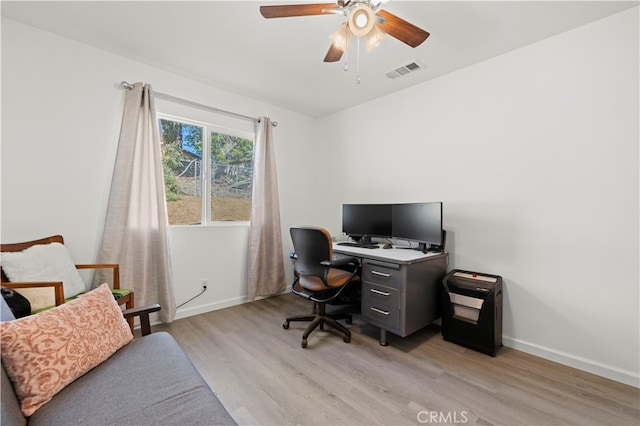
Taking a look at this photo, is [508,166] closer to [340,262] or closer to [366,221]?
[366,221]

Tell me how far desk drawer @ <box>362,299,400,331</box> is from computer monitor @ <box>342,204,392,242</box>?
32.4 inches

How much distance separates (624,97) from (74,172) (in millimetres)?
4103

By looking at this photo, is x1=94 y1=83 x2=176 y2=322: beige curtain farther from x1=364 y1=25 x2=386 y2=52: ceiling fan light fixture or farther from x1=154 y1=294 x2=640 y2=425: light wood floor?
x1=364 y1=25 x2=386 y2=52: ceiling fan light fixture

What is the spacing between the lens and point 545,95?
2.18 meters

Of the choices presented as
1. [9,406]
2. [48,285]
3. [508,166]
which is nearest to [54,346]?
[9,406]

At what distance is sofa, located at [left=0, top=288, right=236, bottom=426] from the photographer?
3.03 feet

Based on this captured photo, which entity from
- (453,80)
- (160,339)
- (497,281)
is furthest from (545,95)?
(160,339)

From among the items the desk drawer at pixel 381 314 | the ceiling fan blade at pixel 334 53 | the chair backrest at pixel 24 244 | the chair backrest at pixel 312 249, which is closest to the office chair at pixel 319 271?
the chair backrest at pixel 312 249

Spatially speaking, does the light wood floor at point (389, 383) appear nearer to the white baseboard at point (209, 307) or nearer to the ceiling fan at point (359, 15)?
the white baseboard at point (209, 307)

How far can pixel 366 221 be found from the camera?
319 centimetres

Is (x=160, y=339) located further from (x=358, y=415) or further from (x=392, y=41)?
(x=392, y=41)

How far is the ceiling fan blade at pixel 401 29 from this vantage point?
1575 millimetres

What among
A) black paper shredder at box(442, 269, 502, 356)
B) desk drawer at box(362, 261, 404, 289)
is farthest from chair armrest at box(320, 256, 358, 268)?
black paper shredder at box(442, 269, 502, 356)

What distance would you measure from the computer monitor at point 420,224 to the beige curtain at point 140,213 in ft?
7.49
